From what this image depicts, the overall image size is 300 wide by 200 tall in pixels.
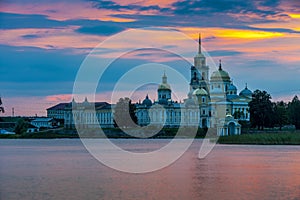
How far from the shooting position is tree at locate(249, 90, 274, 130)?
88.9 meters

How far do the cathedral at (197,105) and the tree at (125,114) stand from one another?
6208 millimetres

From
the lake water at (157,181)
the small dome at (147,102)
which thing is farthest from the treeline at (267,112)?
the lake water at (157,181)

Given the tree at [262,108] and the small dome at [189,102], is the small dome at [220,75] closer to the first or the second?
the small dome at [189,102]

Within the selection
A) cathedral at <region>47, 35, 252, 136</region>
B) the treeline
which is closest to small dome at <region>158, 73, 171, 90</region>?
cathedral at <region>47, 35, 252, 136</region>

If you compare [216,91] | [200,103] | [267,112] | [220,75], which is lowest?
[267,112]

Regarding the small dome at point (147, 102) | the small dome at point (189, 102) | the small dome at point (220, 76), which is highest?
the small dome at point (220, 76)

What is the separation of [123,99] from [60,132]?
432 inches

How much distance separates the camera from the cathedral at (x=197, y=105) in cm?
10944

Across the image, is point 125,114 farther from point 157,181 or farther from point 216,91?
point 157,181

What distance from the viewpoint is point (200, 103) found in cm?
11144

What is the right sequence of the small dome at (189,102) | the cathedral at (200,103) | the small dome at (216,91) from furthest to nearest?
the small dome at (189,102) → the small dome at (216,91) → the cathedral at (200,103)

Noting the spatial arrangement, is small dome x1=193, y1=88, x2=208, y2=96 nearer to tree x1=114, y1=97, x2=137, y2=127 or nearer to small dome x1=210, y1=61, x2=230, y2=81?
small dome x1=210, y1=61, x2=230, y2=81

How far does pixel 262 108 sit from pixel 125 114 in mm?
27432

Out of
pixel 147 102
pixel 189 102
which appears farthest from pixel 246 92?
pixel 147 102
